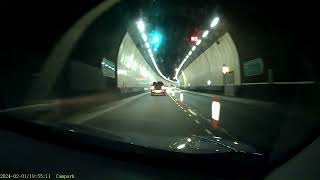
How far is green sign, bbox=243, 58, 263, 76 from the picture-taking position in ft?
139

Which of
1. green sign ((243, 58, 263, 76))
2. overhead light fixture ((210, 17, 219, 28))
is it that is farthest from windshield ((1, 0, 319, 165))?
overhead light fixture ((210, 17, 219, 28))

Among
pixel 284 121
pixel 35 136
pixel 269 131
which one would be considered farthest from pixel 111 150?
pixel 284 121

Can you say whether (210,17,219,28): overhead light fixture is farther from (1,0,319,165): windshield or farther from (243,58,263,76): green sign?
(243,58,263,76): green sign

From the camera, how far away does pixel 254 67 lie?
45.2 metres

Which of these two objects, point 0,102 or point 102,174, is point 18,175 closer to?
point 102,174

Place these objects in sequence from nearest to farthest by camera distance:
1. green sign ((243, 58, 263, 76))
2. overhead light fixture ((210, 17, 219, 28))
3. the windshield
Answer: the windshield
green sign ((243, 58, 263, 76))
overhead light fixture ((210, 17, 219, 28))

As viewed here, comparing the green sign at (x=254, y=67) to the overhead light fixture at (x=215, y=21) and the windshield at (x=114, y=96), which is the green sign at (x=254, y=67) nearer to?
the windshield at (x=114, y=96)

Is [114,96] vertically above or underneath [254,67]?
underneath

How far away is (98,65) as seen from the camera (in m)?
47.7

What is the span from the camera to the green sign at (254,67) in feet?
139

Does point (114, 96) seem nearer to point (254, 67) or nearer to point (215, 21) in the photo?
point (215, 21)

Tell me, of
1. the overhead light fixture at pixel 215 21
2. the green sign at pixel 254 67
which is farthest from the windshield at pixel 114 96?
the overhead light fixture at pixel 215 21

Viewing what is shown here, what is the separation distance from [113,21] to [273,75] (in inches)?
450

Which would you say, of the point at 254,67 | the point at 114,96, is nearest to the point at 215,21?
the point at 254,67
